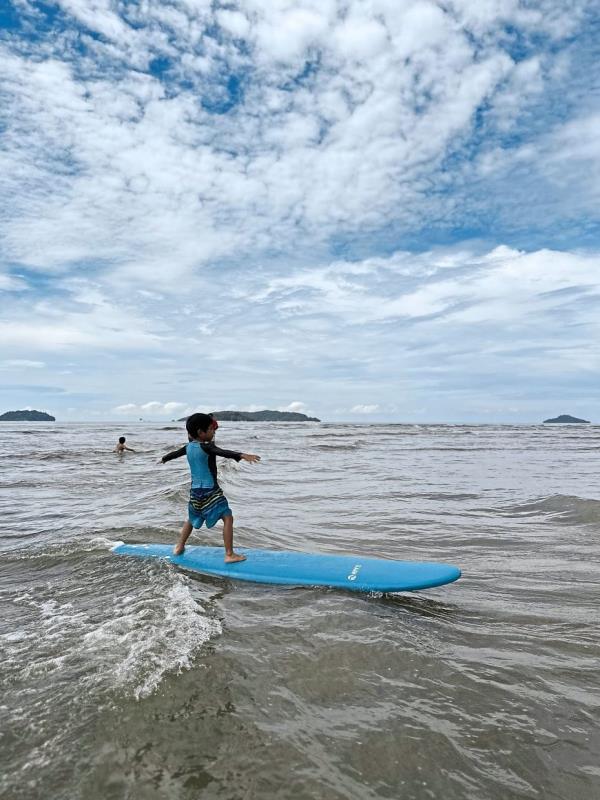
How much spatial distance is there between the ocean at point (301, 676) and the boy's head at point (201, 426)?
5.95 feet

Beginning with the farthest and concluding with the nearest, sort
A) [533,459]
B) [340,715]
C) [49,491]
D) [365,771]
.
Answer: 1. [533,459]
2. [49,491]
3. [340,715]
4. [365,771]

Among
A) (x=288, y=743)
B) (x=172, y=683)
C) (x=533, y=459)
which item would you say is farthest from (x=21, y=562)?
(x=533, y=459)

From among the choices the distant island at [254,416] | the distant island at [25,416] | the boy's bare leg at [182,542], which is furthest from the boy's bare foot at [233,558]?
the distant island at [25,416]

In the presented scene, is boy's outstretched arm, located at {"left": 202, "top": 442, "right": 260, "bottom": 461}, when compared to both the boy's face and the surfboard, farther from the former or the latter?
the surfboard

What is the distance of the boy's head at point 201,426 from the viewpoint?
22.4 feet

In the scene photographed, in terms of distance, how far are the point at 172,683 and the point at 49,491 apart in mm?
11789

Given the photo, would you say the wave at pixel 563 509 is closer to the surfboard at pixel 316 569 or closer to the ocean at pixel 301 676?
the ocean at pixel 301 676

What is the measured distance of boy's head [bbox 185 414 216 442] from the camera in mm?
6812

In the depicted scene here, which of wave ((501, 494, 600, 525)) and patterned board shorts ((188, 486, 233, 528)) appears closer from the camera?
patterned board shorts ((188, 486, 233, 528))

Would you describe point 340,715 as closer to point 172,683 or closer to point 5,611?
point 172,683

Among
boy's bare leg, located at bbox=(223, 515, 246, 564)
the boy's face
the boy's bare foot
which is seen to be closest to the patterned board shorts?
boy's bare leg, located at bbox=(223, 515, 246, 564)

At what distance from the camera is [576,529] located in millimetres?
8789

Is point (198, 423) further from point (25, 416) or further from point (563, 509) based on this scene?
point (25, 416)

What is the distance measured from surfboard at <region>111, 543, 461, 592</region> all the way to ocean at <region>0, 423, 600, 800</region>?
0.19m
